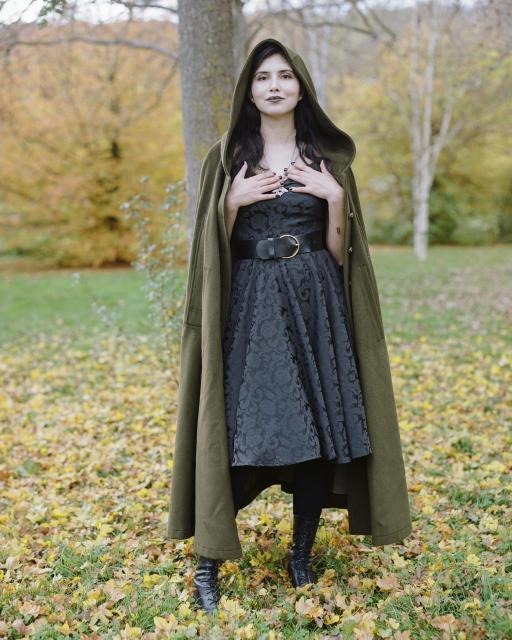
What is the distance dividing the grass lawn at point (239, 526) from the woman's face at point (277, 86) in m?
1.91

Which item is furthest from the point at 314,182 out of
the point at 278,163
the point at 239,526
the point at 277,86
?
the point at 239,526

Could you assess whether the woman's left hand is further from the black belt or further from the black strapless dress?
the black belt

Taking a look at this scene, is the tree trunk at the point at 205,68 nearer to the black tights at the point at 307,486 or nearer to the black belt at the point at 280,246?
the black belt at the point at 280,246

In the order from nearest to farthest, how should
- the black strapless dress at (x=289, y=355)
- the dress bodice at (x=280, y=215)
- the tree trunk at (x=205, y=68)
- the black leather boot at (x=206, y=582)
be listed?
the black strapless dress at (x=289, y=355), the dress bodice at (x=280, y=215), the black leather boot at (x=206, y=582), the tree trunk at (x=205, y=68)

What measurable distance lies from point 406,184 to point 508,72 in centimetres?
941

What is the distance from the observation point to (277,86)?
8.39 ft

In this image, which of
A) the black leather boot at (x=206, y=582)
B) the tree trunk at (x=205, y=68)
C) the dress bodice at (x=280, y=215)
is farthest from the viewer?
the tree trunk at (x=205, y=68)

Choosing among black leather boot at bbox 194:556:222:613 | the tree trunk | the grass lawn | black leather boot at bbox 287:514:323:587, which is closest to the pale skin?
black leather boot at bbox 287:514:323:587

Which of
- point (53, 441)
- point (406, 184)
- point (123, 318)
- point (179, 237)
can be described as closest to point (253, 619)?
point (53, 441)

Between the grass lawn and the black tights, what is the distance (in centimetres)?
34

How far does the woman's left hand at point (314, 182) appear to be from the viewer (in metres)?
2.58

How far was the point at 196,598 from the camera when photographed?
9.12 feet

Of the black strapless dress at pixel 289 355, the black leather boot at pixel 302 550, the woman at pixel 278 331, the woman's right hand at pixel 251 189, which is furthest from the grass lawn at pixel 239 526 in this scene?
the woman's right hand at pixel 251 189

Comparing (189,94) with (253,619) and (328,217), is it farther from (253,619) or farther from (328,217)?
(253,619)
